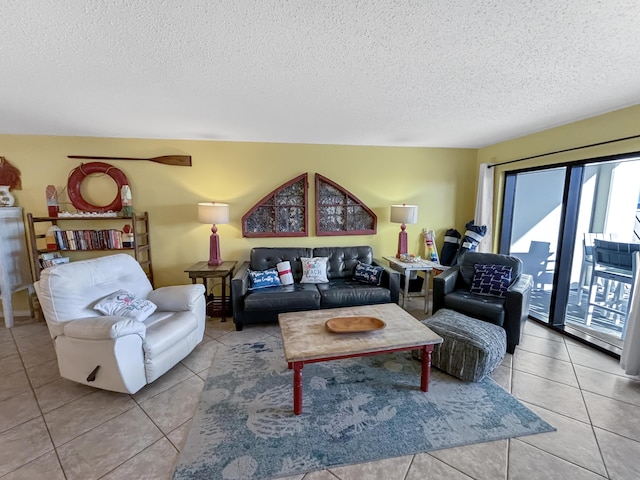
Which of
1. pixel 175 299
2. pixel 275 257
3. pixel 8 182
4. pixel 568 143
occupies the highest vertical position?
pixel 568 143

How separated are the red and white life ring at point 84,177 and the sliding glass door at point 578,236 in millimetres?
5145

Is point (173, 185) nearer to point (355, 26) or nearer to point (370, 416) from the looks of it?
point (355, 26)

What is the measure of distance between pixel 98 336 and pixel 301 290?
182 cm

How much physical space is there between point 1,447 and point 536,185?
608cm

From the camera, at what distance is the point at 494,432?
164 centimetres

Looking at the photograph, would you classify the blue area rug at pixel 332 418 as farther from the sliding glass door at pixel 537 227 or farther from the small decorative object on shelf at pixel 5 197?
the small decorative object on shelf at pixel 5 197

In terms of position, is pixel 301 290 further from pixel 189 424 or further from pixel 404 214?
pixel 404 214

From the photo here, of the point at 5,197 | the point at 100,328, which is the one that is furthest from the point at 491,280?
the point at 5,197

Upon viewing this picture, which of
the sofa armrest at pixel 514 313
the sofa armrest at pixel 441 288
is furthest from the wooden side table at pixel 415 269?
the sofa armrest at pixel 514 313

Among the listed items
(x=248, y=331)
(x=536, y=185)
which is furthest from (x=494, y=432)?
(x=536, y=185)

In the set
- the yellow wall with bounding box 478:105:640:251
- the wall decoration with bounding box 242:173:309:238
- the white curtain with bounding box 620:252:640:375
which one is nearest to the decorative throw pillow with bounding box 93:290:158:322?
the wall decoration with bounding box 242:173:309:238

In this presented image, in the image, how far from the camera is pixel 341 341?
74.5 inches

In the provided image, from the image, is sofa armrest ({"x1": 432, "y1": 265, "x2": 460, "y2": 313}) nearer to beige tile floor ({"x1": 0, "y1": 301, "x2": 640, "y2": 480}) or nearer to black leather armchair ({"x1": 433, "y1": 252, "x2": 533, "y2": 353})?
black leather armchair ({"x1": 433, "y1": 252, "x2": 533, "y2": 353})

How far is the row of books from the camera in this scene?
3223 mm
